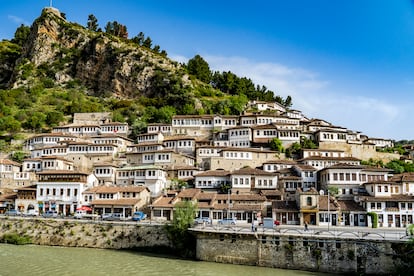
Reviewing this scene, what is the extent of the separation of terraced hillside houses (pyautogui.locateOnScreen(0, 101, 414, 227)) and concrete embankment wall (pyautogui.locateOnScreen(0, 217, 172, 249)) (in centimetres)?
416

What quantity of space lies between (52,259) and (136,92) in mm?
73311

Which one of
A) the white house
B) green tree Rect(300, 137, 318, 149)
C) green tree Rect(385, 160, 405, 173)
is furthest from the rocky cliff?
green tree Rect(385, 160, 405, 173)

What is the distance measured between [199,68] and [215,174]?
213ft

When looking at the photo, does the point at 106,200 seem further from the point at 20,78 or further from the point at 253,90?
the point at 20,78

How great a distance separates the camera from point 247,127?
66625 millimetres

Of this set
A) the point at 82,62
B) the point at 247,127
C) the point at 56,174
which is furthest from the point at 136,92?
the point at 56,174

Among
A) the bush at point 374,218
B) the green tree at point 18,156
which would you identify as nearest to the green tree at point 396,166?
the bush at point 374,218

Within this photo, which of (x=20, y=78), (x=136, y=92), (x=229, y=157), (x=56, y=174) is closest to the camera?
(x=56, y=174)

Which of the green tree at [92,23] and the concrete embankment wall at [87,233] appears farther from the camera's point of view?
the green tree at [92,23]

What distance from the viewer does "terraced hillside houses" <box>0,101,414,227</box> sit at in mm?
44219

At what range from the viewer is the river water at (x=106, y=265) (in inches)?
1173

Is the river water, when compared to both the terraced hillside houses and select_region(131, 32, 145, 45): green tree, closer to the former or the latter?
the terraced hillside houses

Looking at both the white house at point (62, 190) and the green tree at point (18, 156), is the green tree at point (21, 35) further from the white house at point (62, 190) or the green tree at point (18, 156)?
the white house at point (62, 190)

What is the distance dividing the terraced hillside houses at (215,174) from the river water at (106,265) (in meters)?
7.95
